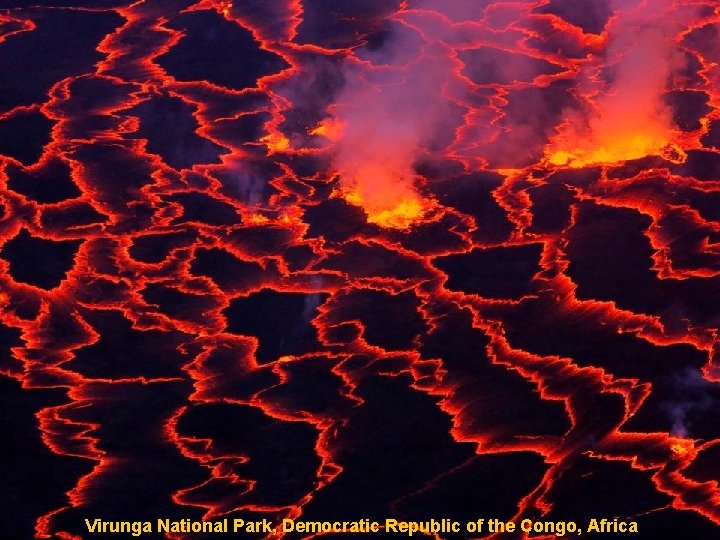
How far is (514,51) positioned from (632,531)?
15.5 ft

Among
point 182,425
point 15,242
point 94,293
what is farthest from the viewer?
point 15,242

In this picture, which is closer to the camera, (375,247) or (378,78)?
(375,247)

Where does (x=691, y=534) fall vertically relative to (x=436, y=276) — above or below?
below

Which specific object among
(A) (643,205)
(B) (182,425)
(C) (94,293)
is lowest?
(B) (182,425)

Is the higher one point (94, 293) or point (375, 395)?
point (94, 293)

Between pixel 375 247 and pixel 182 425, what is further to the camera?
pixel 375 247

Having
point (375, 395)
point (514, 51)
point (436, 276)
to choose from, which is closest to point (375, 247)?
point (436, 276)

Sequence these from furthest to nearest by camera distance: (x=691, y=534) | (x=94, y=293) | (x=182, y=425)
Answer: (x=94, y=293)
(x=182, y=425)
(x=691, y=534)

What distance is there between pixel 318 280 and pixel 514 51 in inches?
134

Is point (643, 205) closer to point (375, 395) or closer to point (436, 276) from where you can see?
point (436, 276)

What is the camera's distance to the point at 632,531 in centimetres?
341

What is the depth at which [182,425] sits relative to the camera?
393cm

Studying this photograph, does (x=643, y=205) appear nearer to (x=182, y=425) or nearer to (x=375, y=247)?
(x=375, y=247)

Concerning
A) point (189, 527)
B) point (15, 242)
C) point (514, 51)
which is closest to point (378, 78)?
point (514, 51)
